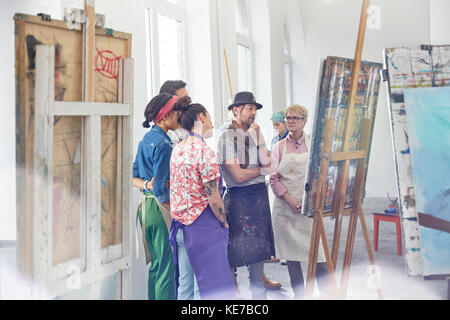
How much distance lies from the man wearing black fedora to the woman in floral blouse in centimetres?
42

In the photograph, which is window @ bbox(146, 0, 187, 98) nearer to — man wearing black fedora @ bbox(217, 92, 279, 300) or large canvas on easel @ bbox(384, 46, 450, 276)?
man wearing black fedora @ bbox(217, 92, 279, 300)

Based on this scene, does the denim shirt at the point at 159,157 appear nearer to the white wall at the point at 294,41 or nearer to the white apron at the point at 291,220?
the white wall at the point at 294,41

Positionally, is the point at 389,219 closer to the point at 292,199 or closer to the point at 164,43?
the point at 292,199

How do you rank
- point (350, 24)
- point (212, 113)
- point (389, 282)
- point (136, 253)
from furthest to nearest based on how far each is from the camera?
point (350, 24), point (212, 113), point (389, 282), point (136, 253)

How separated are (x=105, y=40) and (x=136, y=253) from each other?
1421 millimetres

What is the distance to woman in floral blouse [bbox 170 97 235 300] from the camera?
209 centimetres

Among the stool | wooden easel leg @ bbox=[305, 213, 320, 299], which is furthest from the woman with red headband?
the stool

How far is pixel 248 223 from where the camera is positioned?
2.62 m

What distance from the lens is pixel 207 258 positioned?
213 centimetres

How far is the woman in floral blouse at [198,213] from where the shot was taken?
2092mm

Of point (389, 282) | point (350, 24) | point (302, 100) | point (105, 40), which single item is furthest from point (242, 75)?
point (105, 40)

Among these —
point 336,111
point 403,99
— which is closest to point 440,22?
point 403,99

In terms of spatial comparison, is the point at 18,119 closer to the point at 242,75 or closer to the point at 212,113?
the point at 212,113

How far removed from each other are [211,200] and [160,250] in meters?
0.46
